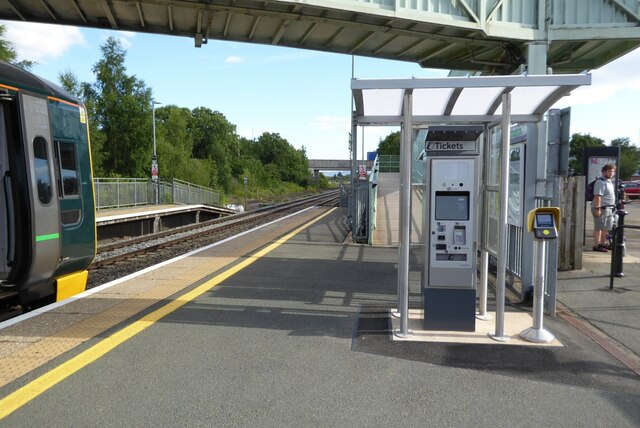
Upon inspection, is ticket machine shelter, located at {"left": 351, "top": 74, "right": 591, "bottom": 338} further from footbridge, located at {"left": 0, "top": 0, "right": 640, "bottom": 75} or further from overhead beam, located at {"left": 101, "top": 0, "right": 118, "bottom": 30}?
overhead beam, located at {"left": 101, "top": 0, "right": 118, "bottom": 30}

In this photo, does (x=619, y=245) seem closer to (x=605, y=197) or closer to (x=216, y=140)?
(x=605, y=197)

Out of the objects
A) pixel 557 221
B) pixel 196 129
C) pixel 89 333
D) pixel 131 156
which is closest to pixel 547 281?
pixel 557 221

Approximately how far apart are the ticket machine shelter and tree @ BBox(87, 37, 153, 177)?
110 ft

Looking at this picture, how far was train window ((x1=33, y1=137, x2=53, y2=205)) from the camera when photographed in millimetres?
5988

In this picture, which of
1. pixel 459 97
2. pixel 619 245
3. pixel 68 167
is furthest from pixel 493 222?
pixel 68 167

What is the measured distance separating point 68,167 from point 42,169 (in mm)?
743

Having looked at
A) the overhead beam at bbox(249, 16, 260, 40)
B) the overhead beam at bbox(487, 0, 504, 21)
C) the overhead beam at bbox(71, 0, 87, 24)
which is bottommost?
the overhead beam at bbox(487, 0, 504, 21)

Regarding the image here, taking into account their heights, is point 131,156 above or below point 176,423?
above

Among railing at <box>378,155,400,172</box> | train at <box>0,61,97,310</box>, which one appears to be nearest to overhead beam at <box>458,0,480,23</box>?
train at <box>0,61,97,310</box>

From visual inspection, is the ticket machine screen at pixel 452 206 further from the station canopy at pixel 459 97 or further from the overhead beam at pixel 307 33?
the overhead beam at pixel 307 33

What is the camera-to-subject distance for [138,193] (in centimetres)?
2634

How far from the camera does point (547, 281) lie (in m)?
6.27

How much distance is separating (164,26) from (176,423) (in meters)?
9.12

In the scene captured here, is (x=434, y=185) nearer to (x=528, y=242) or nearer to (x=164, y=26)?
(x=528, y=242)
